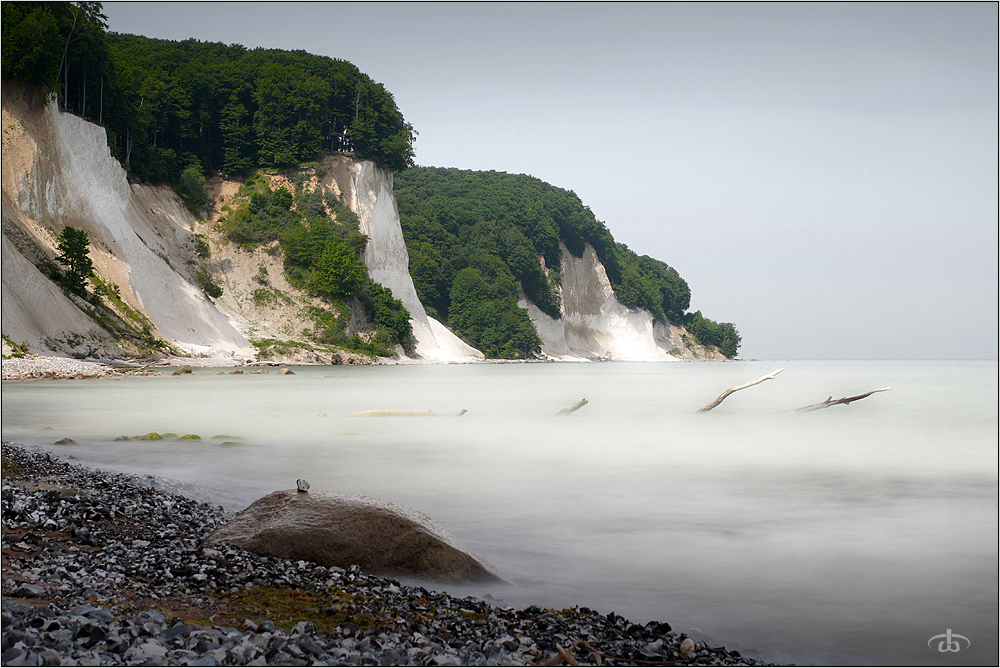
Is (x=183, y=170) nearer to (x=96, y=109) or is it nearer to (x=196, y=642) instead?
(x=96, y=109)

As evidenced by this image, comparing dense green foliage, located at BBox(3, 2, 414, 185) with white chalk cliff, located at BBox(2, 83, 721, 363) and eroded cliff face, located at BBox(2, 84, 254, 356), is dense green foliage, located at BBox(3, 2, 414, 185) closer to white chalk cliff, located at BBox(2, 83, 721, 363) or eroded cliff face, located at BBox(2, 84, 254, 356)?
white chalk cliff, located at BBox(2, 83, 721, 363)

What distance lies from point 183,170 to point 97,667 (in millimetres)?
60229

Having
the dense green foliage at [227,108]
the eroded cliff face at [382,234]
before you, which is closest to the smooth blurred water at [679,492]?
the dense green foliage at [227,108]

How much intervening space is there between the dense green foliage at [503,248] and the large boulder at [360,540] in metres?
70.9

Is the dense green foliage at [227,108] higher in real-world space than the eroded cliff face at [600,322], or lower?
higher

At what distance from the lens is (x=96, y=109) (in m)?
47.7

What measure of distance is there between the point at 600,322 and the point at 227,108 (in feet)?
175

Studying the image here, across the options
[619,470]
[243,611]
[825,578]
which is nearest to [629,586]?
[825,578]

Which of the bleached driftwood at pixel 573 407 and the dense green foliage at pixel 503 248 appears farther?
the dense green foliage at pixel 503 248

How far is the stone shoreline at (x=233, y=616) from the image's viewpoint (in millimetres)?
3465

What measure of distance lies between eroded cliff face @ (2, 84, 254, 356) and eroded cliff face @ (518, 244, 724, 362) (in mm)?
52007

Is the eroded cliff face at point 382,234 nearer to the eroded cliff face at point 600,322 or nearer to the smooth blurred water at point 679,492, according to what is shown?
the eroded cliff face at point 600,322

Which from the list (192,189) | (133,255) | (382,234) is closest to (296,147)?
(192,189)

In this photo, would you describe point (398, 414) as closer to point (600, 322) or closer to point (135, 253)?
point (135, 253)
